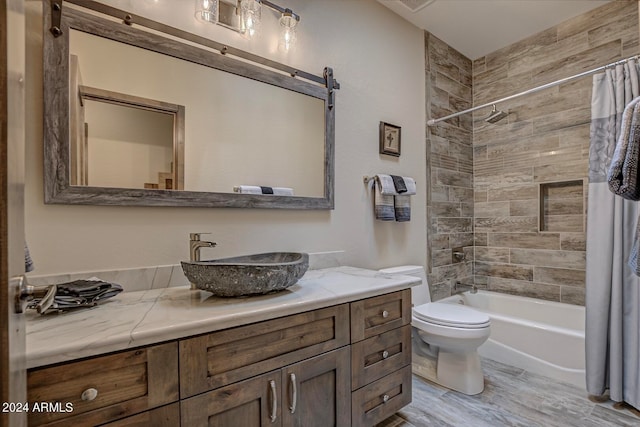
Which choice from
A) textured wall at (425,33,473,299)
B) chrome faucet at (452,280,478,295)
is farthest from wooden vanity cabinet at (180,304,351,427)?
chrome faucet at (452,280,478,295)

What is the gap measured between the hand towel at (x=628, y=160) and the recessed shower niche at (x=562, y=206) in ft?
4.59

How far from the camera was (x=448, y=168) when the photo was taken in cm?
283

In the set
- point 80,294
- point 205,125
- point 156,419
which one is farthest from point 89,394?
point 205,125

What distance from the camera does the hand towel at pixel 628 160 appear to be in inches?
49.3

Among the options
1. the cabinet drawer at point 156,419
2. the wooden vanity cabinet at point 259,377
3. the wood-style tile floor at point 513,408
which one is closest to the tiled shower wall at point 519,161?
the wood-style tile floor at point 513,408

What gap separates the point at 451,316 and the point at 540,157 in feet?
5.76

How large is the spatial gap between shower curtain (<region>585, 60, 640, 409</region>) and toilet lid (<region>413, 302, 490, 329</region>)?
659 mm

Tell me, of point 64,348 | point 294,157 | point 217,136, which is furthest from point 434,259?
point 64,348

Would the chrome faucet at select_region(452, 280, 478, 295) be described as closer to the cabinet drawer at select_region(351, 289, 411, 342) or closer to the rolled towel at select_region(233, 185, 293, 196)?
the cabinet drawer at select_region(351, 289, 411, 342)

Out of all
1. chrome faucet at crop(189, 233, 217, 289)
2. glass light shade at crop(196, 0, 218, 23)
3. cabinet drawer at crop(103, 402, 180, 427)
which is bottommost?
cabinet drawer at crop(103, 402, 180, 427)

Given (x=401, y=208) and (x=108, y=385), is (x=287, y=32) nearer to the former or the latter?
(x=401, y=208)

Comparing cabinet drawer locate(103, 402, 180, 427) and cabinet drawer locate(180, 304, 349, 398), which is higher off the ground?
cabinet drawer locate(180, 304, 349, 398)

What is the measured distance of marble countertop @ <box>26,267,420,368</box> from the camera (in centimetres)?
77

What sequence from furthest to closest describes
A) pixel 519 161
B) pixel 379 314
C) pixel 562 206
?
pixel 519 161 → pixel 562 206 → pixel 379 314
